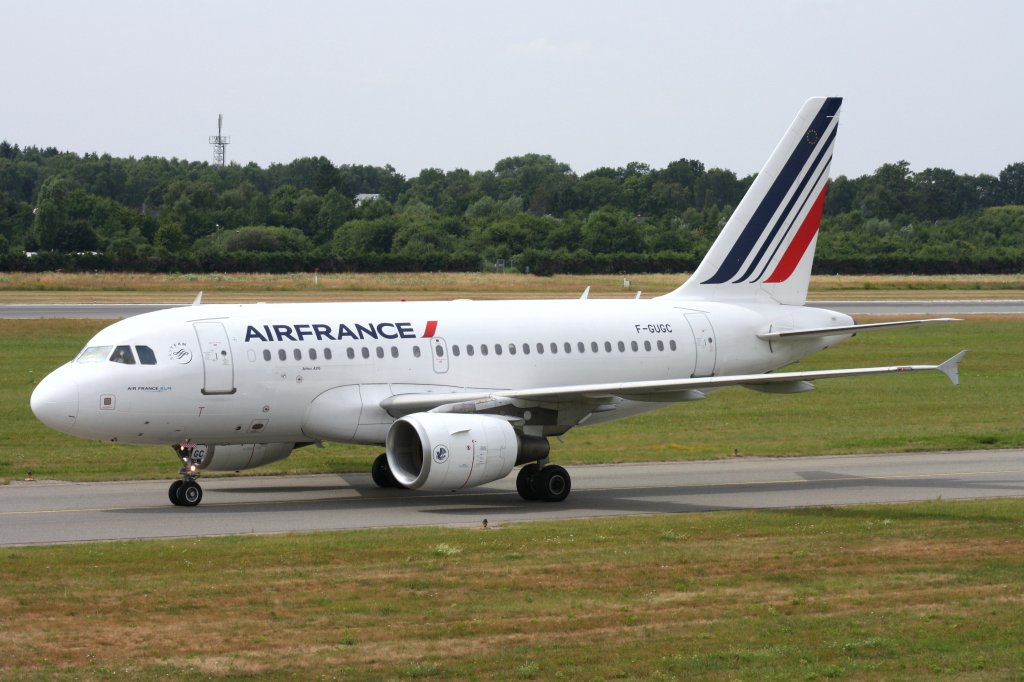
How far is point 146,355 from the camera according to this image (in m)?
25.8

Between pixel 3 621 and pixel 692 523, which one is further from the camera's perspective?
pixel 692 523

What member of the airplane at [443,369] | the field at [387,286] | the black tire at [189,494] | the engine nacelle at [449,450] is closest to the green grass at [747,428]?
the airplane at [443,369]

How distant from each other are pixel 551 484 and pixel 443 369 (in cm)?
326

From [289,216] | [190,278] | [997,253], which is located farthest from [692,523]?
[289,216]

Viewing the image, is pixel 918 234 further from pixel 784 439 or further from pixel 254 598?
pixel 254 598

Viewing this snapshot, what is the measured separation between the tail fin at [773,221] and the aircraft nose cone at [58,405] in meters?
14.0

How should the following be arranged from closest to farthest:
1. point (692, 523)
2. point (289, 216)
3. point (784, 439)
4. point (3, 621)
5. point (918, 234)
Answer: point (3, 621)
point (692, 523)
point (784, 439)
point (918, 234)
point (289, 216)

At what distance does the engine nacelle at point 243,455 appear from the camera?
92.2ft

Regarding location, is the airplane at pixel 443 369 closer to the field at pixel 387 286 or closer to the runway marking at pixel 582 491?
the runway marking at pixel 582 491

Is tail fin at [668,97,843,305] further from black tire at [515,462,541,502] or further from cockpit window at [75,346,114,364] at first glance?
cockpit window at [75,346,114,364]

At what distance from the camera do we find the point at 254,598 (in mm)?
17766

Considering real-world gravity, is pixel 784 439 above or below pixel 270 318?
below

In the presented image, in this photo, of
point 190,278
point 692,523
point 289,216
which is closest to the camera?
point 692,523

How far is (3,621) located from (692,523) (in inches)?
440
